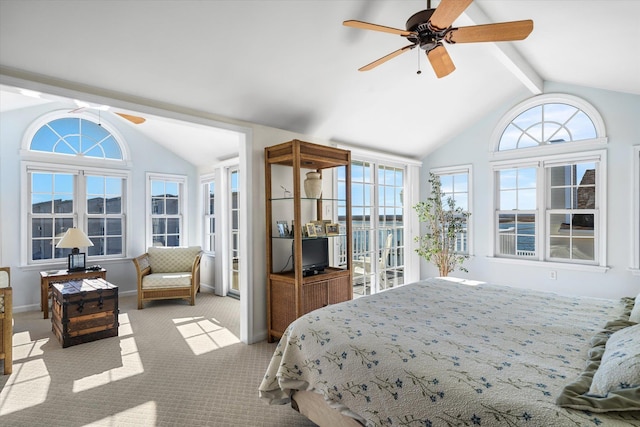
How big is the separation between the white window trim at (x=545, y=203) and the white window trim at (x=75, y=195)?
596 centimetres

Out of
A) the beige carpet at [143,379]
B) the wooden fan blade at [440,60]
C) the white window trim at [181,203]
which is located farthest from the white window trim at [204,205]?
the wooden fan blade at [440,60]

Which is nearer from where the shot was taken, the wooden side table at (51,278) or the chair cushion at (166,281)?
the wooden side table at (51,278)

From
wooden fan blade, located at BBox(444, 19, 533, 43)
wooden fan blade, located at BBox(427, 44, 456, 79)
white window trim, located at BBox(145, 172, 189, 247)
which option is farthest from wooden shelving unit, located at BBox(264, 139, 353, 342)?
white window trim, located at BBox(145, 172, 189, 247)

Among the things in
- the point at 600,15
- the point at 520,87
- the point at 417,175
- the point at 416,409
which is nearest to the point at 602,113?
the point at 520,87

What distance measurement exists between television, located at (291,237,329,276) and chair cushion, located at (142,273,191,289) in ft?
8.02

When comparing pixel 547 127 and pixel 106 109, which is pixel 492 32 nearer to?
pixel 106 109

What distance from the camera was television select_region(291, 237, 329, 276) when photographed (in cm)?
362

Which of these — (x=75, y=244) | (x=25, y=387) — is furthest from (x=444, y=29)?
(x=75, y=244)

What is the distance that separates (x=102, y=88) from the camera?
276 cm

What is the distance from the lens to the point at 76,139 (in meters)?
5.31

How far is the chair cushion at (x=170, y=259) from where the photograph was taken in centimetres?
556

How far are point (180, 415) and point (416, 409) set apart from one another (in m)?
1.74

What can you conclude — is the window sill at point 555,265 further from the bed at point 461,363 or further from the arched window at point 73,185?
the arched window at point 73,185

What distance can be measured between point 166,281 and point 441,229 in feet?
14.3
